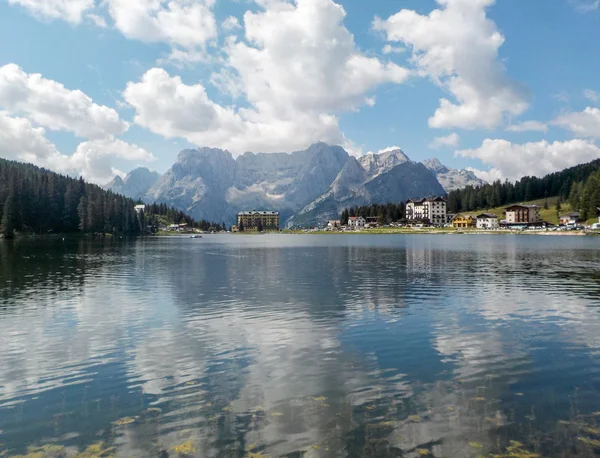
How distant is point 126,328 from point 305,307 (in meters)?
15.7

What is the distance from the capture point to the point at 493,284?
2160 inches

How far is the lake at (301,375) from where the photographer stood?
1456 centimetres

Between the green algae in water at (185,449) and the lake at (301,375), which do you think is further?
the lake at (301,375)

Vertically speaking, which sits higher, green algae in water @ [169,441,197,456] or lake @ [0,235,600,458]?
green algae in water @ [169,441,197,456]

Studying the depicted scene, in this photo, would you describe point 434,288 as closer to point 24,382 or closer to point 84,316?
point 84,316

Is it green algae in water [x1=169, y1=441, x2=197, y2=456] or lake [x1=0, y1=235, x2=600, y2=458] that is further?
lake [x1=0, y1=235, x2=600, y2=458]

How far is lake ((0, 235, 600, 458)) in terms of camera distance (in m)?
14.6

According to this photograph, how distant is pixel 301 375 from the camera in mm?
21359

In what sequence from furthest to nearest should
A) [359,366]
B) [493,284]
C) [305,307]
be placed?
[493,284] < [305,307] < [359,366]

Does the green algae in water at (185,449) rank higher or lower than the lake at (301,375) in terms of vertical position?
higher

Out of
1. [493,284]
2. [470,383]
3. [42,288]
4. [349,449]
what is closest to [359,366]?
[470,383]

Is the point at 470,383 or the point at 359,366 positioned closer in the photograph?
the point at 470,383

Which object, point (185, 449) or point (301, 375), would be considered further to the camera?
point (301, 375)

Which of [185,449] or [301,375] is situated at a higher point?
[185,449]
